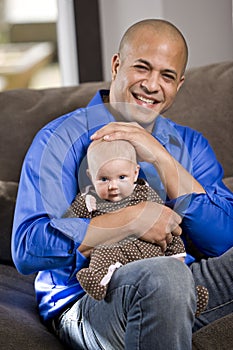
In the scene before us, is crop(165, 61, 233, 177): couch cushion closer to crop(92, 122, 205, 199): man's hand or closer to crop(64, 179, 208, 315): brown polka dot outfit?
crop(92, 122, 205, 199): man's hand

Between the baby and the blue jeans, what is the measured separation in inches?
1.6

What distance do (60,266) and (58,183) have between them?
0.19 metres

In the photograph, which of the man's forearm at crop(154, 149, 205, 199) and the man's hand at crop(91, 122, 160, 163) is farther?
the man's forearm at crop(154, 149, 205, 199)

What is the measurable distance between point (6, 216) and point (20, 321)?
501mm

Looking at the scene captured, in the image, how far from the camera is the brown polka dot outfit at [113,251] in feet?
4.98

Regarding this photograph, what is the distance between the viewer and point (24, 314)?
1.72 meters

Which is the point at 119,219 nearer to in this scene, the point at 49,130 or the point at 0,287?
the point at 49,130

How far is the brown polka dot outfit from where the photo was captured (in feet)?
4.98

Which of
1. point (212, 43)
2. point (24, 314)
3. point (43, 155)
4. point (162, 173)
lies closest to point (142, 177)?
point (162, 173)

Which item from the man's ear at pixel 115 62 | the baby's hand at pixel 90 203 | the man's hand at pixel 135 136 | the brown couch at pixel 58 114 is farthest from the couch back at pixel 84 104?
the baby's hand at pixel 90 203

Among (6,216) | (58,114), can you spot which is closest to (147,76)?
(58,114)

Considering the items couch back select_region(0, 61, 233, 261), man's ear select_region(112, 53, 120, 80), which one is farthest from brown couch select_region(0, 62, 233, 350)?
man's ear select_region(112, 53, 120, 80)

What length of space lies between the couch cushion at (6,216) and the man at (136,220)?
288 mm

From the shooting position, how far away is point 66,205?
1676 mm
